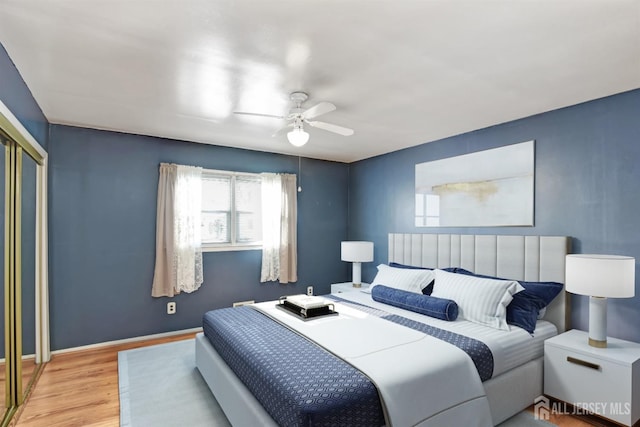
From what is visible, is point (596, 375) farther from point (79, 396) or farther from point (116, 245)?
point (116, 245)

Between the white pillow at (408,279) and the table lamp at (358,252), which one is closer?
the white pillow at (408,279)

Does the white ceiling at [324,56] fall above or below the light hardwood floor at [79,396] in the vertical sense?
above

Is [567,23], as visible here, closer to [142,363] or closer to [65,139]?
[142,363]

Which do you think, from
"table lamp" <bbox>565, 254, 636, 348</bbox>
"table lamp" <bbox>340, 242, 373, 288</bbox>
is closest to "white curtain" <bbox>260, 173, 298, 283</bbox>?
"table lamp" <bbox>340, 242, 373, 288</bbox>

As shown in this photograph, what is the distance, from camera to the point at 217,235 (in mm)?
4613

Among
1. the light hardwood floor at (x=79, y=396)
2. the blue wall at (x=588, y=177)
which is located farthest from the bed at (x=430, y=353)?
the light hardwood floor at (x=79, y=396)

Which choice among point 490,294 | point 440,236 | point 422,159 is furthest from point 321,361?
point 422,159

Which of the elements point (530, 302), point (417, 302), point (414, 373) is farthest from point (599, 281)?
point (414, 373)

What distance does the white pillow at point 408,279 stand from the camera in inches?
142

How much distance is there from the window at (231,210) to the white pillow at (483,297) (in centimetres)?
271

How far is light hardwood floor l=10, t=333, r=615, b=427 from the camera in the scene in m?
2.44

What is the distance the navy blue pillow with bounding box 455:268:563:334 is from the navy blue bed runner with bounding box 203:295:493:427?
0.71 meters

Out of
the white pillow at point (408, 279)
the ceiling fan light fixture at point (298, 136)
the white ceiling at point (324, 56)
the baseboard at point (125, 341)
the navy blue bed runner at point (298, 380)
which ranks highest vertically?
the white ceiling at point (324, 56)

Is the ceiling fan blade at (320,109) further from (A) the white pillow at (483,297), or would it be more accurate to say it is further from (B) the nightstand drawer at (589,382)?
(B) the nightstand drawer at (589,382)
